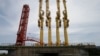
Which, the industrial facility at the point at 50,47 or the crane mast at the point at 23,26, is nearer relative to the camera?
the industrial facility at the point at 50,47

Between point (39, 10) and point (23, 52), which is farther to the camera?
point (39, 10)

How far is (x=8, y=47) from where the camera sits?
41.0 m

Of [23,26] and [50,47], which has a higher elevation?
[23,26]


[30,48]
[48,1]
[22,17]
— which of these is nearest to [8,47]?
[30,48]

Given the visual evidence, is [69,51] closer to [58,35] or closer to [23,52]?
[58,35]

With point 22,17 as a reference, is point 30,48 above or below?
below

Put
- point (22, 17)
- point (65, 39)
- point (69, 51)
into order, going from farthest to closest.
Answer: point (22, 17) → point (65, 39) → point (69, 51)

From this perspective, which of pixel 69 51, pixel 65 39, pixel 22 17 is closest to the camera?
pixel 69 51

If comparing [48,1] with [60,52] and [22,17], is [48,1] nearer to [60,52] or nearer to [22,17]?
[60,52]

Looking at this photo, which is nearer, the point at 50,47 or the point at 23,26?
the point at 50,47

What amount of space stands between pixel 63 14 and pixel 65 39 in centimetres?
681

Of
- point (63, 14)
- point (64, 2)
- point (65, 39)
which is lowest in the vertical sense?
point (65, 39)

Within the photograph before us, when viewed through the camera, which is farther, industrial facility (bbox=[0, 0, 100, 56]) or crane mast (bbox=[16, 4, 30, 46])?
crane mast (bbox=[16, 4, 30, 46])

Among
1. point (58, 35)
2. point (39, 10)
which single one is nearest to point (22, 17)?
point (39, 10)
